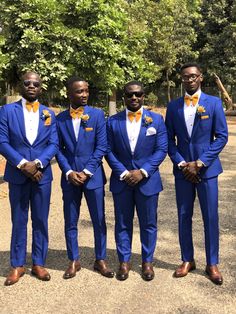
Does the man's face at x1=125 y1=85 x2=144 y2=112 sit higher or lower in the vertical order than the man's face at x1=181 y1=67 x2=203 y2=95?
lower

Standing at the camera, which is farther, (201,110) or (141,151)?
(141,151)

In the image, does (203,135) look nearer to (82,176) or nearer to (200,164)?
(200,164)

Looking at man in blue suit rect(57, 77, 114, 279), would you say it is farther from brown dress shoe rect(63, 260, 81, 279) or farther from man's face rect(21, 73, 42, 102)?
man's face rect(21, 73, 42, 102)

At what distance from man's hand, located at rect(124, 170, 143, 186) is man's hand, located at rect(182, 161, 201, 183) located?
1.42 feet

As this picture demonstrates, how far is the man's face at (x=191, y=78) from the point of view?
4004mm

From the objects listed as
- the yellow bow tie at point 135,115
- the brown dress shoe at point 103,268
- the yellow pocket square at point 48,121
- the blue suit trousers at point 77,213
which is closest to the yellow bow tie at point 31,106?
the yellow pocket square at point 48,121

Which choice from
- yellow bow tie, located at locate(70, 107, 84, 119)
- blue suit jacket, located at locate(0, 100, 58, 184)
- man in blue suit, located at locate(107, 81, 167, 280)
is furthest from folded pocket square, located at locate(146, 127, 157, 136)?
blue suit jacket, located at locate(0, 100, 58, 184)

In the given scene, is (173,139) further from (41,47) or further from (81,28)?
(81,28)

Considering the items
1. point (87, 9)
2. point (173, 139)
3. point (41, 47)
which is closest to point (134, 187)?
point (173, 139)

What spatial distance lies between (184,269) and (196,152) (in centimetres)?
119

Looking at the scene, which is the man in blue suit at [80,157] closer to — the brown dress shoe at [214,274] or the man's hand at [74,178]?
the man's hand at [74,178]

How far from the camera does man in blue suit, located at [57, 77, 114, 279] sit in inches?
162

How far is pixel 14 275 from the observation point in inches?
163


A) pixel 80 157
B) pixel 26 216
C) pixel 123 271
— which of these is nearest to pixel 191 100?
pixel 80 157
